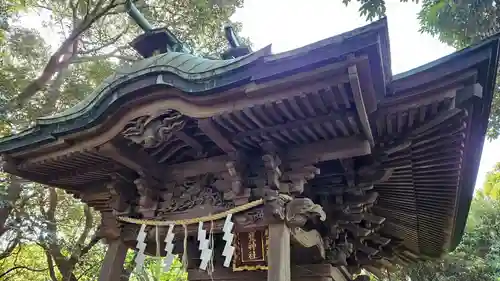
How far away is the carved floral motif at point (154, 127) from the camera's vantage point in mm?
3482

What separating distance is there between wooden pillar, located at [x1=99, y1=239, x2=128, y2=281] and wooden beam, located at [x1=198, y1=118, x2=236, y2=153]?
5.60 feet

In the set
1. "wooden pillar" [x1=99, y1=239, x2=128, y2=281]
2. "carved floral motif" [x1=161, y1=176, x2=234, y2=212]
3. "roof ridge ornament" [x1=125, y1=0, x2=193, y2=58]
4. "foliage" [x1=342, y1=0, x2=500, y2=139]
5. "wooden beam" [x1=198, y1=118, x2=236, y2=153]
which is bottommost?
"wooden pillar" [x1=99, y1=239, x2=128, y2=281]

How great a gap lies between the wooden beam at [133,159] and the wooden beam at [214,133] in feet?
3.21

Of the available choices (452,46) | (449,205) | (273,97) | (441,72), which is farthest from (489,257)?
(273,97)

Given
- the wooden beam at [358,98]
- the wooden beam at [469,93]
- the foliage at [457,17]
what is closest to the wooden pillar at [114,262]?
the wooden beam at [358,98]

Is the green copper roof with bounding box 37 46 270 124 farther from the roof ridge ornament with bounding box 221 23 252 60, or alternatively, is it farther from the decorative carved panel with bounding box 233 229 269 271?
the decorative carved panel with bounding box 233 229 269 271

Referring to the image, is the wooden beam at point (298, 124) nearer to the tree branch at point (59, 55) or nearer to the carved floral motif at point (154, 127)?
the carved floral motif at point (154, 127)

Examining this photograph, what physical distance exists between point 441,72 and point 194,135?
2378mm

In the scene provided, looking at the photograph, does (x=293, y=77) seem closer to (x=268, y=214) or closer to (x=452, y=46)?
(x=268, y=214)

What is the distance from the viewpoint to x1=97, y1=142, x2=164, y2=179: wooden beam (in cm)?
379

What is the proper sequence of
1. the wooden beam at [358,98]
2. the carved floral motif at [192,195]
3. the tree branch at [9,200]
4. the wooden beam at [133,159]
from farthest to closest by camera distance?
1. the tree branch at [9,200]
2. the carved floral motif at [192,195]
3. the wooden beam at [133,159]
4. the wooden beam at [358,98]

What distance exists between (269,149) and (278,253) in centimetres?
96

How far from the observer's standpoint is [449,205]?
14.9 feet

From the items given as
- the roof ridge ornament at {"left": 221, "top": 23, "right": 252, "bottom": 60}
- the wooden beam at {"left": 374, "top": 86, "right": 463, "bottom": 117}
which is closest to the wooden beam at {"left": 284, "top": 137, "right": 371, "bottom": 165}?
the wooden beam at {"left": 374, "top": 86, "right": 463, "bottom": 117}
